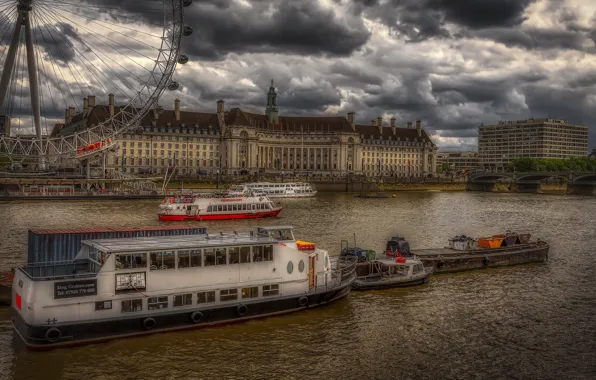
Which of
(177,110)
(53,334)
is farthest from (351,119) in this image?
(53,334)

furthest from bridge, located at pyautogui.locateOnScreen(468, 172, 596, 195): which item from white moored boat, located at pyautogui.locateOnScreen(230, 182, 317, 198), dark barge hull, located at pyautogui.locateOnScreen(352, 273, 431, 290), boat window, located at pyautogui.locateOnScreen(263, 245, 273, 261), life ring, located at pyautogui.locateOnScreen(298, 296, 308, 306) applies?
boat window, located at pyautogui.locateOnScreen(263, 245, 273, 261)

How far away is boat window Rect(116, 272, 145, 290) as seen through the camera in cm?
1927

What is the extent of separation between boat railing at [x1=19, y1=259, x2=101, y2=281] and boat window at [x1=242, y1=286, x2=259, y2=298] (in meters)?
5.22

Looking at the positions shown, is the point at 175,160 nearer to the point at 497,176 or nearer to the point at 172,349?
the point at 497,176

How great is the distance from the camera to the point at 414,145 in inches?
7013

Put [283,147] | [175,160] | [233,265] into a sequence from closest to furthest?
[233,265] → [175,160] → [283,147]

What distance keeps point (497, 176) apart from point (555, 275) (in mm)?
121444

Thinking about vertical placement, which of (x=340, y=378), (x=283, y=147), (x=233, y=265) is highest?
Result: (x=283, y=147)

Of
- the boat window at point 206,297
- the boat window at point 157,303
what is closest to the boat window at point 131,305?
the boat window at point 157,303

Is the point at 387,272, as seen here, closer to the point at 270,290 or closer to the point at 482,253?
the point at 270,290

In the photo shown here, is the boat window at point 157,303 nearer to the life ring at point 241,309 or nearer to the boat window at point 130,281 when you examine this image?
the boat window at point 130,281

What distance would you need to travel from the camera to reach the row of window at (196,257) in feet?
64.4

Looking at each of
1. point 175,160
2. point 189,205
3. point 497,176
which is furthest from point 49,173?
point 497,176

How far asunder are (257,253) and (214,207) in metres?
39.9
